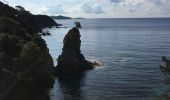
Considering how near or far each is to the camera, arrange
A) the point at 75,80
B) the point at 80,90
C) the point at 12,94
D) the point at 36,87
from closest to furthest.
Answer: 1. the point at 12,94
2. the point at 36,87
3. the point at 80,90
4. the point at 75,80

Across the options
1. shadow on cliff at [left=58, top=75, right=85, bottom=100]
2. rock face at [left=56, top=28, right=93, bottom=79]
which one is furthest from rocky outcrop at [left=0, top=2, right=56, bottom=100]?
rock face at [left=56, top=28, right=93, bottom=79]

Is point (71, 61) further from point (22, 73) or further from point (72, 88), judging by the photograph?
point (22, 73)

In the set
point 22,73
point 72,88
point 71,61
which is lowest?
point 72,88

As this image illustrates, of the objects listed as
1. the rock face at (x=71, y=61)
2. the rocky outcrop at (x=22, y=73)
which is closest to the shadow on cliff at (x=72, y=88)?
the rock face at (x=71, y=61)

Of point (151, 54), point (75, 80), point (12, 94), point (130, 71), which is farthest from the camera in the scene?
point (151, 54)

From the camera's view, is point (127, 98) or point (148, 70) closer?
point (127, 98)

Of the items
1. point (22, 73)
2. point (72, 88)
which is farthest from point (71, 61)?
point (22, 73)

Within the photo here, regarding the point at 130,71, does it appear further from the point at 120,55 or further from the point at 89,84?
the point at 120,55

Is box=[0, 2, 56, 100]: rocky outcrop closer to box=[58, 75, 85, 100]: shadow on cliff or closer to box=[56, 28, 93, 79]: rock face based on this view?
box=[58, 75, 85, 100]: shadow on cliff

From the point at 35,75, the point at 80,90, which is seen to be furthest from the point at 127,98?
the point at 35,75
